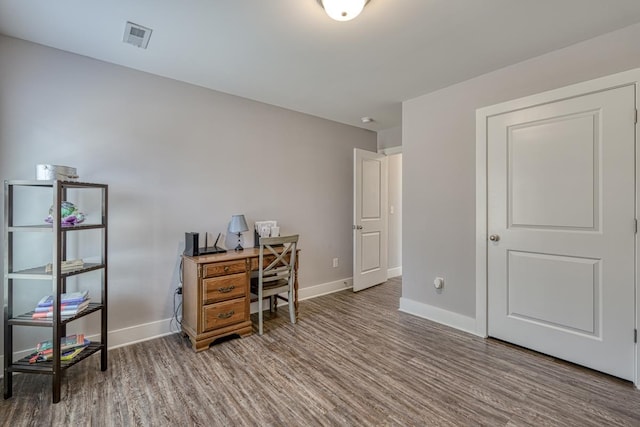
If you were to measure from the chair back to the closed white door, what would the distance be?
6.23 feet

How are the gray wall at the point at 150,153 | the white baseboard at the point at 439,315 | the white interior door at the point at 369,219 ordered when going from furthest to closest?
1. the white interior door at the point at 369,219
2. the white baseboard at the point at 439,315
3. the gray wall at the point at 150,153

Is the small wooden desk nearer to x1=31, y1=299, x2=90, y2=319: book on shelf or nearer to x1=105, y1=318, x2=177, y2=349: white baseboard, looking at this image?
x1=105, y1=318, x2=177, y2=349: white baseboard

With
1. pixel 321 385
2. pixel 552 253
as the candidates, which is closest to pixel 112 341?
pixel 321 385

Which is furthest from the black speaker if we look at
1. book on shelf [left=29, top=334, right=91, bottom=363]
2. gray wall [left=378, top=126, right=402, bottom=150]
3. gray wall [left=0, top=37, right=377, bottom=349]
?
gray wall [left=378, top=126, right=402, bottom=150]

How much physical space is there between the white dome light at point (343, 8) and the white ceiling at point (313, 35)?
0.36 ft

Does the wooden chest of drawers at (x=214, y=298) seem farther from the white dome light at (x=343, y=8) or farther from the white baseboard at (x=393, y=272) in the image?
the white baseboard at (x=393, y=272)

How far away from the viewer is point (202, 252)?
2.74 m

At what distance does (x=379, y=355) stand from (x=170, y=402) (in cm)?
153

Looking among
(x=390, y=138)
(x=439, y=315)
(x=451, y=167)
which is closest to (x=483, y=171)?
(x=451, y=167)

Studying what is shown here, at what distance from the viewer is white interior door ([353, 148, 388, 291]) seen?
3.92m

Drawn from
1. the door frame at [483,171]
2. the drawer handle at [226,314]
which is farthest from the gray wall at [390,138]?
the drawer handle at [226,314]

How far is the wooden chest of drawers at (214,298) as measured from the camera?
2.43m

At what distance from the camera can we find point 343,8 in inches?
65.0

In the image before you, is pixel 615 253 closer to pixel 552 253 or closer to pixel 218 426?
pixel 552 253
